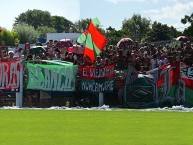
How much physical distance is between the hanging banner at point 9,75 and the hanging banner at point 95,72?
2.68m

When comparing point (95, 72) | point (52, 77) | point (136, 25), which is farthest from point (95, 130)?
point (136, 25)

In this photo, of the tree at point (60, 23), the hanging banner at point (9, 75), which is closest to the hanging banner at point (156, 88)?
the hanging banner at point (9, 75)

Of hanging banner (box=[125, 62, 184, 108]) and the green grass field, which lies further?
hanging banner (box=[125, 62, 184, 108])

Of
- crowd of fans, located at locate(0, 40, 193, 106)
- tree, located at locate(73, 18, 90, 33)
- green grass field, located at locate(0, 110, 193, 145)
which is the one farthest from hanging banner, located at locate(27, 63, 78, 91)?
tree, located at locate(73, 18, 90, 33)

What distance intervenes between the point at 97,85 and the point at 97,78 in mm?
334

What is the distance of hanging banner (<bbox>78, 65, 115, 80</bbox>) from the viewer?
2588cm

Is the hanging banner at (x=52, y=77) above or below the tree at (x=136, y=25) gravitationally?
below

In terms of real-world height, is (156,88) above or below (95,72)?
below

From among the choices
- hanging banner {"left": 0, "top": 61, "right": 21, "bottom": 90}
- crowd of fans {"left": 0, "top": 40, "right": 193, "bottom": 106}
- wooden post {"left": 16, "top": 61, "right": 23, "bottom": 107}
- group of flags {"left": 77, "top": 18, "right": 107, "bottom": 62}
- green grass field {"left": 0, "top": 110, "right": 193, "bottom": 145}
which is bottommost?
green grass field {"left": 0, "top": 110, "right": 193, "bottom": 145}

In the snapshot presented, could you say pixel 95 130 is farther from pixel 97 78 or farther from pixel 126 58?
pixel 126 58

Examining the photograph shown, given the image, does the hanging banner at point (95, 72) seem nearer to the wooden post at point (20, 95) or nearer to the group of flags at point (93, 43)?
the group of flags at point (93, 43)

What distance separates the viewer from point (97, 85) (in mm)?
25938

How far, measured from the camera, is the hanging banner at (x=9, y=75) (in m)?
25.7

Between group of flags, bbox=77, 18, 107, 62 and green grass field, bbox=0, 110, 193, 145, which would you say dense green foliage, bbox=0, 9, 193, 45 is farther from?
green grass field, bbox=0, 110, 193, 145
